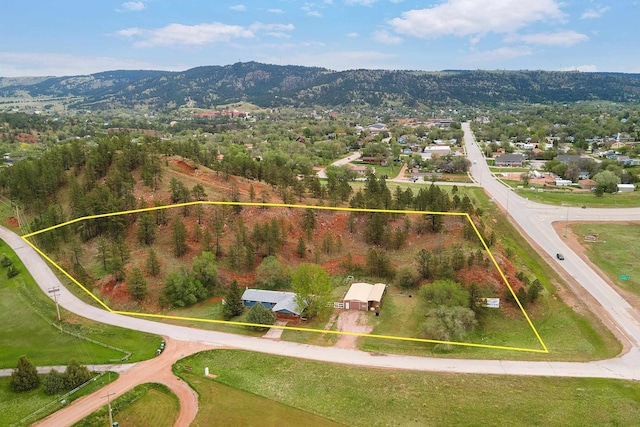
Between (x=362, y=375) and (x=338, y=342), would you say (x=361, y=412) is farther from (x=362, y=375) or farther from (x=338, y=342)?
(x=338, y=342)

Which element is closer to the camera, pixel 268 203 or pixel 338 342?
pixel 338 342

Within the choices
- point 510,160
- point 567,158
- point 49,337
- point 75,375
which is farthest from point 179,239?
point 567,158

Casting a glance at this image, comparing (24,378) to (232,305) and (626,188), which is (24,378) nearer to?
(232,305)

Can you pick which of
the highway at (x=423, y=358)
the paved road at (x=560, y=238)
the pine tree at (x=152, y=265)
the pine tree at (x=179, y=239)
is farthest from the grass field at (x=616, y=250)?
the pine tree at (x=152, y=265)

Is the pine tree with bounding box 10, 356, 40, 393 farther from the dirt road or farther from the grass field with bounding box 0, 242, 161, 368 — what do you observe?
the dirt road

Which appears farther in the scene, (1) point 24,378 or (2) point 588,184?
(2) point 588,184

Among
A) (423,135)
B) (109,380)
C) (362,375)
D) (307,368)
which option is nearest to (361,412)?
(362,375)
